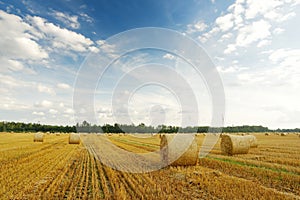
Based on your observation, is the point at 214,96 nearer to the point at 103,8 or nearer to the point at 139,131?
the point at 103,8

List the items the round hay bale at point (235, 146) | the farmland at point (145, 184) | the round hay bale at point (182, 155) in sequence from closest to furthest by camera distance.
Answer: the farmland at point (145, 184) < the round hay bale at point (182, 155) < the round hay bale at point (235, 146)

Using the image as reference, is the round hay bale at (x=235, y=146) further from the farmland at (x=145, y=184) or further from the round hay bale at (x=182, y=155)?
the farmland at (x=145, y=184)

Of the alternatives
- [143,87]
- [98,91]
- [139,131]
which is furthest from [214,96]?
[139,131]

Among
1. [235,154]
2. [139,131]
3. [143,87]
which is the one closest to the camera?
[235,154]

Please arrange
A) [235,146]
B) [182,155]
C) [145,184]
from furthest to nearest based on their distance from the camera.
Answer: [235,146]
[182,155]
[145,184]

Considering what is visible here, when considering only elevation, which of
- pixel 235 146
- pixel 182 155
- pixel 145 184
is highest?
pixel 235 146

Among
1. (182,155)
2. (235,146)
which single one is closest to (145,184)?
(182,155)

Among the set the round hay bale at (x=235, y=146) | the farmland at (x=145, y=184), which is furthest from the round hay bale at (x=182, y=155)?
the round hay bale at (x=235, y=146)

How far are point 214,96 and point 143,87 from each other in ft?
24.3

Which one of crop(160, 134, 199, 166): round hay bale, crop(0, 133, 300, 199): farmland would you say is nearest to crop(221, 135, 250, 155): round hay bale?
crop(160, 134, 199, 166): round hay bale

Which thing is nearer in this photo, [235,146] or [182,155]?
[182,155]

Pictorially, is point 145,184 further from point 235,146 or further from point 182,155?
point 235,146

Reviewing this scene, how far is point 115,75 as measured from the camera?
2156 centimetres

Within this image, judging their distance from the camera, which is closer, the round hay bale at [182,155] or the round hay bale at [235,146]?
the round hay bale at [182,155]
